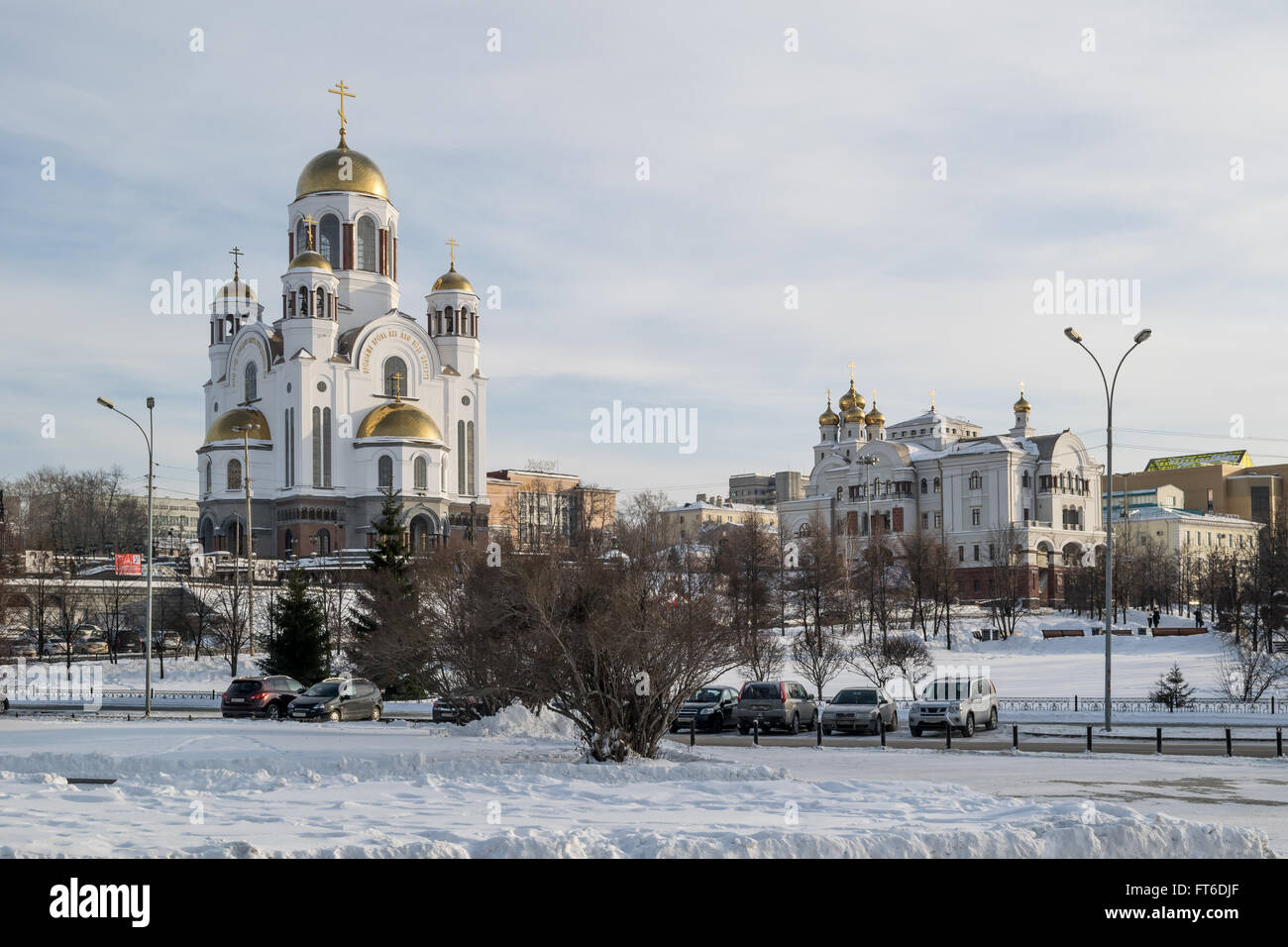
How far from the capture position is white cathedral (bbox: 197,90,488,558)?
80688mm

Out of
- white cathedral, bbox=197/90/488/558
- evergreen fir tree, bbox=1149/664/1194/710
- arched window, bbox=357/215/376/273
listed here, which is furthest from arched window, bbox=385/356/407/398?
evergreen fir tree, bbox=1149/664/1194/710

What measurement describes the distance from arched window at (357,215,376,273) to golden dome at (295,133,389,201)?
2311mm

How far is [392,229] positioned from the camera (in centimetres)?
9206

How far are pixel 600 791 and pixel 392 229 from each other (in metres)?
80.8

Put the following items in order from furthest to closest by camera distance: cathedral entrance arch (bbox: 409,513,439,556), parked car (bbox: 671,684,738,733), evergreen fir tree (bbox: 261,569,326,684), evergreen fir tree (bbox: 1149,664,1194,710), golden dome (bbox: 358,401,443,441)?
golden dome (bbox: 358,401,443,441)
cathedral entrance arch (bbox: 409,513,439,556)
evergreen fir tree (bbox: 261,569,326,684)
evergreen fir tree (bbox: 1149,664,1194,710)
parked car (bbox: 671,684,738,733)

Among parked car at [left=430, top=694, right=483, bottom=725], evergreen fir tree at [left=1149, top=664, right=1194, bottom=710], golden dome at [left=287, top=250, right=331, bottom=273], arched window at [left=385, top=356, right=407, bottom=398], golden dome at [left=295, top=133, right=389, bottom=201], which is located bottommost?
evergreen fir tree at [left=1149, top=664, right=1194, bottom=710]

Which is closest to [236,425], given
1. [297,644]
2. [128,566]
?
[128,566]

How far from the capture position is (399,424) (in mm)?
82438

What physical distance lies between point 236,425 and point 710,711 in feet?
197

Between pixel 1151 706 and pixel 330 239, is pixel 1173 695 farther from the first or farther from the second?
pixel 330 239

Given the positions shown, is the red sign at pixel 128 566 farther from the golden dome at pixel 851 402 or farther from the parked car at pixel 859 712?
the golden dome at pixel 851 402

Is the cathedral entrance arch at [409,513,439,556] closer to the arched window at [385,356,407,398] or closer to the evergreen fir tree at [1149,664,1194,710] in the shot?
the arched window at [385,356,407,398]

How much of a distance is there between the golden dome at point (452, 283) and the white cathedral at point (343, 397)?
10 centimetres
